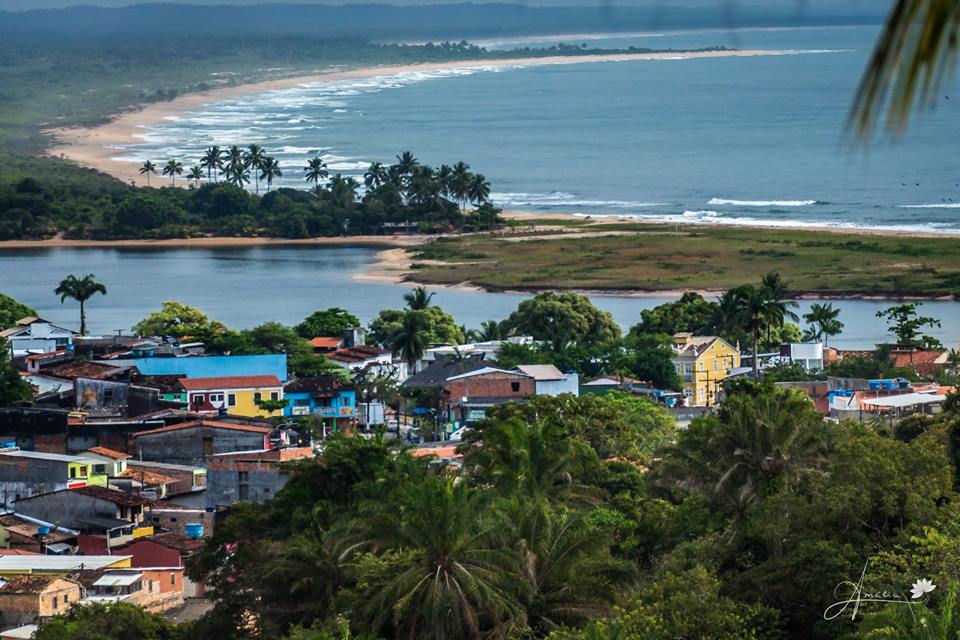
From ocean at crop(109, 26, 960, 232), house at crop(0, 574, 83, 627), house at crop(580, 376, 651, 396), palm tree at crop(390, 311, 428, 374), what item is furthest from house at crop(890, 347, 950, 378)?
ocean at crop(109, 26, 960, 232)

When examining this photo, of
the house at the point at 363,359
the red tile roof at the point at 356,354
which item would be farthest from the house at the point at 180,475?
the red tile roof at the point at 356,354

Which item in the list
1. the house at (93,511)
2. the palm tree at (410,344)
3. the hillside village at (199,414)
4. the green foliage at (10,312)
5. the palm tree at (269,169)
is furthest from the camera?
the palm tree at (269,169)

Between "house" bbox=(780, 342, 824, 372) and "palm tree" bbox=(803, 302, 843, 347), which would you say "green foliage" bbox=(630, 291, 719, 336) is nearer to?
"palm tree" bbox=(803, 302, 843, 347)

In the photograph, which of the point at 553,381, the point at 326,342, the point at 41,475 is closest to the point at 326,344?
the point at 326,342

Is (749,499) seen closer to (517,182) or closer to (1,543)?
(1,543)

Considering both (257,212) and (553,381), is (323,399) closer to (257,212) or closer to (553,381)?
(553,381)

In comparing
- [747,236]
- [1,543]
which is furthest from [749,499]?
[747,236]

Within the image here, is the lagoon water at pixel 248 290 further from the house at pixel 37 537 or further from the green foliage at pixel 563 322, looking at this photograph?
the house at pixel 37 537
